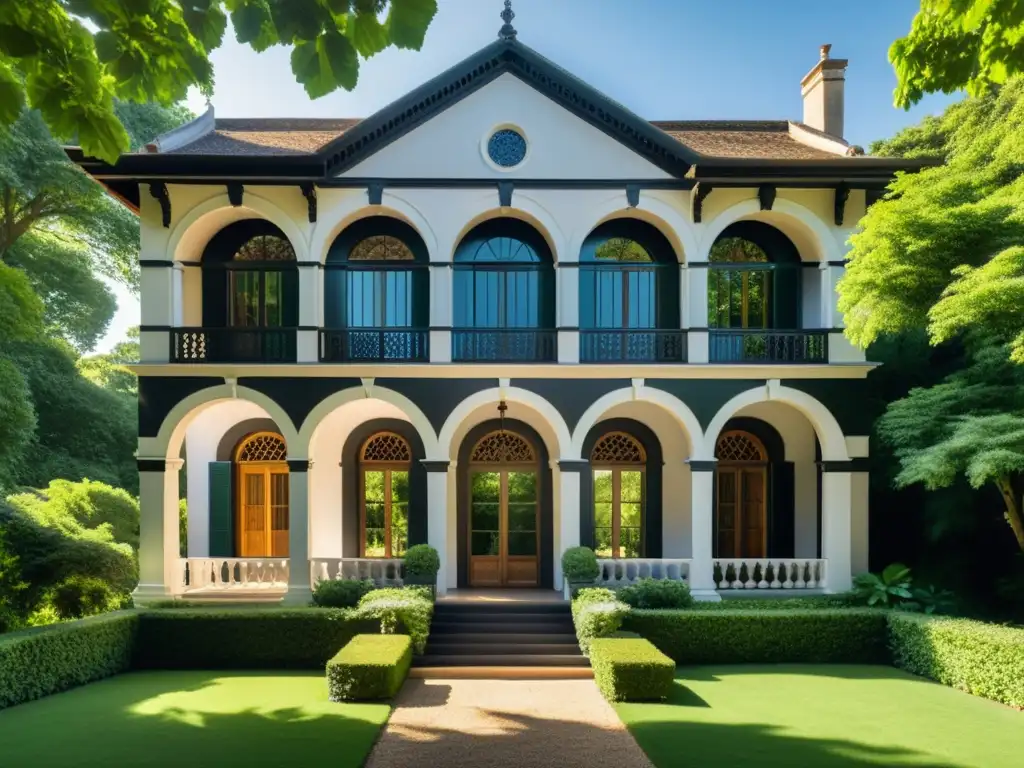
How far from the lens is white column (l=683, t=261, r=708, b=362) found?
1552cm

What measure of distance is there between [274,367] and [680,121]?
12241mm

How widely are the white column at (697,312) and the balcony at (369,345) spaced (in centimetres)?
576

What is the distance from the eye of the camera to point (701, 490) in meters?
15.3

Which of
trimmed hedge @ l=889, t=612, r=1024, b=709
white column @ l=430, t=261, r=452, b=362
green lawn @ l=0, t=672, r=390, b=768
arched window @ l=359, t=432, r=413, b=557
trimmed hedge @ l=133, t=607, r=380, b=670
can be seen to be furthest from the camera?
arched window @ l=359, t=432, r=413, b=557

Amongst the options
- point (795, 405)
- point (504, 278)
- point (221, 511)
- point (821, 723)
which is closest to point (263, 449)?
point (221, 511)

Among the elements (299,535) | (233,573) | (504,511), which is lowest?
(233,573)

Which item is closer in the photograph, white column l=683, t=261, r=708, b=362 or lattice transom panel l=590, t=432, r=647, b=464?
white column l=683, t=261, r=708, b=362

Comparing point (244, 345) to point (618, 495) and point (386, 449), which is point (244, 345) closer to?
point (386, 449)

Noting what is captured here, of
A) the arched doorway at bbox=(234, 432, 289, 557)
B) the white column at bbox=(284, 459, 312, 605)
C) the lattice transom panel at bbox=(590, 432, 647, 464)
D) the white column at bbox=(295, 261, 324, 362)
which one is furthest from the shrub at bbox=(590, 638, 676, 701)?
the arched doorway at bbox=(234, 432, 289, 557)

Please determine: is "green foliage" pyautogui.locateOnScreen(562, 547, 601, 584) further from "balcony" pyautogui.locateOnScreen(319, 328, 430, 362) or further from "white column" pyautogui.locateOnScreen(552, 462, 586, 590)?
"balcony" pyautogui.locateOnScreen(319, 328, 430, 362)

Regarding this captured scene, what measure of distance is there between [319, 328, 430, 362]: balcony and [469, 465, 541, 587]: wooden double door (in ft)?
11.2

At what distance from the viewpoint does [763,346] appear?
16.0 metres

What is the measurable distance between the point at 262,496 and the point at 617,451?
8708 mm

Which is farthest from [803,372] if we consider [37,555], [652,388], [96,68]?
[37,555]
